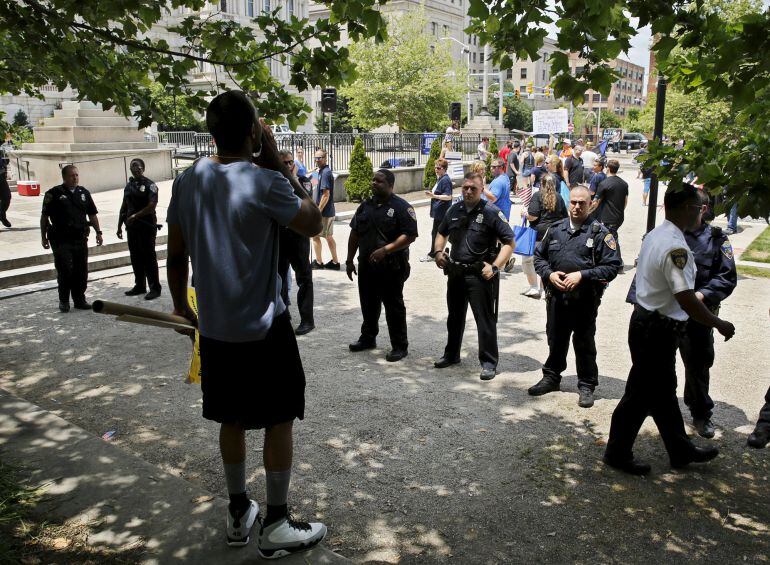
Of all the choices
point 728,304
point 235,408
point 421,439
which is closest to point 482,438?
point 421,439

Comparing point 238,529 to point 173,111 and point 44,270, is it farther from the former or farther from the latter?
point 44,270

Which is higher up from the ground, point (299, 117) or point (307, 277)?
point (299, 117)

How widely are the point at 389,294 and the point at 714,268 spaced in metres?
3.13

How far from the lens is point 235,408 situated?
317 centimetres

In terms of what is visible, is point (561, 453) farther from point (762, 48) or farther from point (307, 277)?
point (307, 277)

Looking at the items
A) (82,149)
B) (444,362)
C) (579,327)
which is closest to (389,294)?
(444,362)

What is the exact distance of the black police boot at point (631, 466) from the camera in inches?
181

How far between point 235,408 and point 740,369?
18.4 feet

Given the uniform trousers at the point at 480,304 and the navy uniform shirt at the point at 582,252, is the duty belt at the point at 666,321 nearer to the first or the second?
the navy uniform shirt at the point at 582,252

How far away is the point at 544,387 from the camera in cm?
613

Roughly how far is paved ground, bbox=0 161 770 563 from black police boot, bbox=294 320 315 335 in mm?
110

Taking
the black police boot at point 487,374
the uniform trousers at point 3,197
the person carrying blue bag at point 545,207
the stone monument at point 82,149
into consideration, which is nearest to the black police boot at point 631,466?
the black police boot at point 487,374

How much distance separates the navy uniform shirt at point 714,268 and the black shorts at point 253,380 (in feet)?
11.8

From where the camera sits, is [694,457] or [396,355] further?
[396,355]
